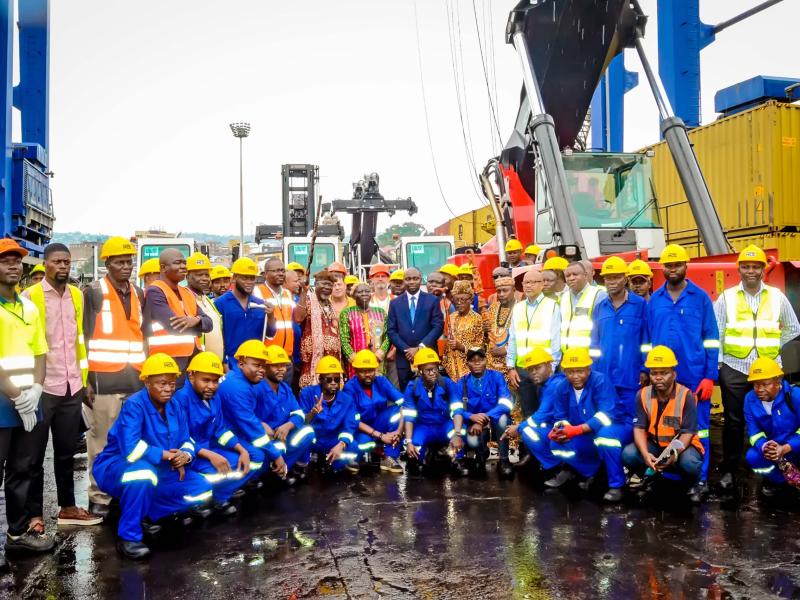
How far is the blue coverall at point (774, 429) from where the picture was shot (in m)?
5.58

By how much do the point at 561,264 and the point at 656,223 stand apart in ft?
9.15

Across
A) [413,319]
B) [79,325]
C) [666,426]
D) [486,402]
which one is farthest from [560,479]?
[79,325]

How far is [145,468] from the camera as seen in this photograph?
470 centimetres

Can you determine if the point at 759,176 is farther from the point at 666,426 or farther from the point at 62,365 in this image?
the point at 62,365

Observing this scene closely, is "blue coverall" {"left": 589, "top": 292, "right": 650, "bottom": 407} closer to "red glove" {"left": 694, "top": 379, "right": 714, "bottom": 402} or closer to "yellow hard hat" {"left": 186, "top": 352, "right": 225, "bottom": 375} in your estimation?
"red glove" {"left": 694, "top": 379, "right": 714, "bottom": 402}

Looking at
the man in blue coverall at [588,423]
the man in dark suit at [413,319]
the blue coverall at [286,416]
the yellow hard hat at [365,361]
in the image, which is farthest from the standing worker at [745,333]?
the blue coverall at [286,416]

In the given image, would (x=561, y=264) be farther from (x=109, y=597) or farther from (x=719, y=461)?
(x=109, y=597)

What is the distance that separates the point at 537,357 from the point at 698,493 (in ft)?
5.29

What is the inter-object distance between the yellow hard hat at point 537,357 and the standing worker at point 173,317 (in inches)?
104

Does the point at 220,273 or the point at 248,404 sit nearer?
the point at 248,404

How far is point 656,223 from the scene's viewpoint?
9305 mm

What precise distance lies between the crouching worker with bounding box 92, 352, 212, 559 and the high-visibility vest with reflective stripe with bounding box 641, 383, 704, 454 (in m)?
3.25

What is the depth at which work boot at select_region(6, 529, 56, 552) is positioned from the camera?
180 inches

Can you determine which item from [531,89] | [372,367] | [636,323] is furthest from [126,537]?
[531,89]
